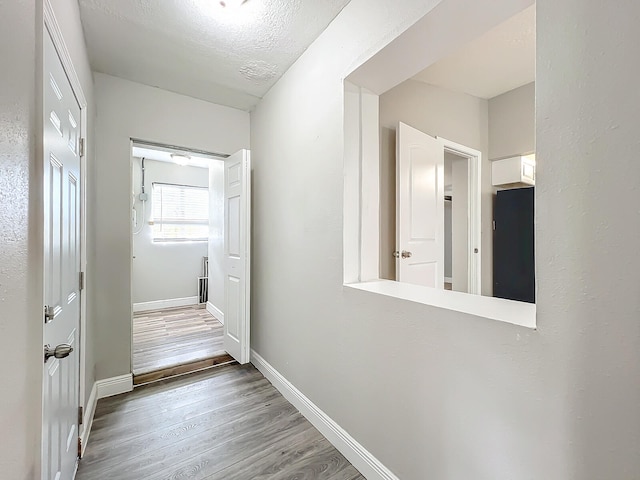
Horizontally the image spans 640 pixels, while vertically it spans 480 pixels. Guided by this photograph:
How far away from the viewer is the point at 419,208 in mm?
2314

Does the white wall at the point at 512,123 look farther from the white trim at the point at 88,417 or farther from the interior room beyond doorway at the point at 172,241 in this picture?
the white trim at the point at 88,417

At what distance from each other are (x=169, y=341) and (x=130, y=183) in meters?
1.91

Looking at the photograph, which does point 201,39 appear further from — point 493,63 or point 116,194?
point 493,63

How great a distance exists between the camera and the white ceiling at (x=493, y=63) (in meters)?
1.97

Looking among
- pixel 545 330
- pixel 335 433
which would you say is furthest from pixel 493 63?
pixel 335 433

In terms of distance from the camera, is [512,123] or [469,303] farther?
[512,123]

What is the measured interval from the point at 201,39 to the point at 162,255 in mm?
3961

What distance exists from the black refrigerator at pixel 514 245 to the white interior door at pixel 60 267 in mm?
A: 3403

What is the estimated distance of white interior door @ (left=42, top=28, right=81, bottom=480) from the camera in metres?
1.05

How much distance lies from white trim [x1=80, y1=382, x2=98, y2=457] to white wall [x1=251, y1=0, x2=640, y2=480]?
1490 millimetres

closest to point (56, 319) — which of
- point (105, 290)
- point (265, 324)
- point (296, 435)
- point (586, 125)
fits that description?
point (105, 290)

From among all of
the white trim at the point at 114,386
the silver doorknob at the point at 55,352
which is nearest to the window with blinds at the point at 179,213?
the white trim at the point at 114,386

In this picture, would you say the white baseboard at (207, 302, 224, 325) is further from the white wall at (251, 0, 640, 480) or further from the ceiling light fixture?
the ceiling light fixture

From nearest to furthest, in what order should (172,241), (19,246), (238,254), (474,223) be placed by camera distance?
(19,246), (238,254), (474,223), (172,241)
